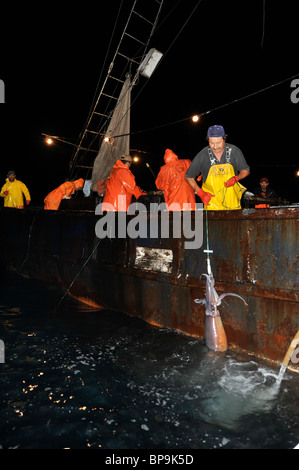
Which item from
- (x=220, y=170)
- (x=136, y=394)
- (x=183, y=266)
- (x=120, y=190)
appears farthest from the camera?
(x=120, y=190)

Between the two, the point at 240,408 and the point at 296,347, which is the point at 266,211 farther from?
the point at 240,408

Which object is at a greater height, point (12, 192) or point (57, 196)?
point (12, 192)

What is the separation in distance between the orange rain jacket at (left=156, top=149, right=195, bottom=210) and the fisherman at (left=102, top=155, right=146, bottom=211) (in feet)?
2.57

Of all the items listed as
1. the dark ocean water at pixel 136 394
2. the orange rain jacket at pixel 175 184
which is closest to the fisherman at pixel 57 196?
the orange rain jacket at pixel 175 184

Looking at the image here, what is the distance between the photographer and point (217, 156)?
418 centimetres

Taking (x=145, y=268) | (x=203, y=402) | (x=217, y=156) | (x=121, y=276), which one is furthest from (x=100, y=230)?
(x=203, y=402)

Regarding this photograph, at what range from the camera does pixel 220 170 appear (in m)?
4.06

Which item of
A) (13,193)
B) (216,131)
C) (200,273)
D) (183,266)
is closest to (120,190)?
(183,266)

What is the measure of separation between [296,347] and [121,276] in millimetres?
3100

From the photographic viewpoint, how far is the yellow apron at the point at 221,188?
159 inches

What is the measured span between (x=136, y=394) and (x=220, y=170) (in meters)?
3.03

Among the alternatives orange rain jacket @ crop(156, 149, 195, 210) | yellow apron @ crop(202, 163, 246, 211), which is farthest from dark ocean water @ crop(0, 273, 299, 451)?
orange rain jacket @ crop(156, 149, 195, 210)

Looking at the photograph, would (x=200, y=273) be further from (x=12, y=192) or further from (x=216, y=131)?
(x=12, y=192)

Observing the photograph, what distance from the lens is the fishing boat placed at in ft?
10.5
